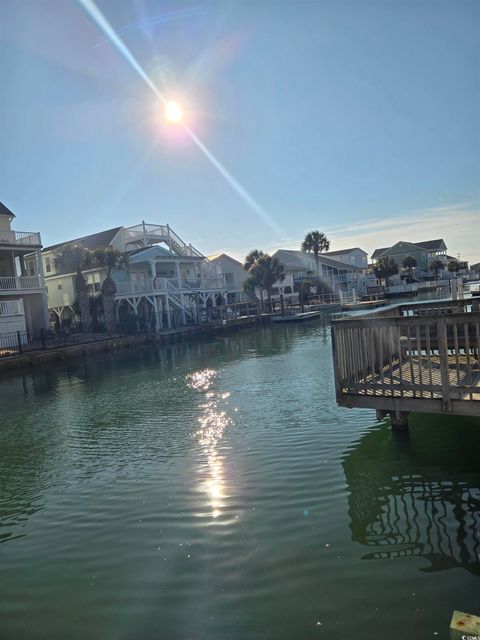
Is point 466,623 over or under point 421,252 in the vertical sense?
under

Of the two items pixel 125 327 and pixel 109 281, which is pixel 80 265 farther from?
pixel 125 327

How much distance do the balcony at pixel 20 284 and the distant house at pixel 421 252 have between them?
76321 mm

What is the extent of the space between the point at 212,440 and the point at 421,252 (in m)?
101

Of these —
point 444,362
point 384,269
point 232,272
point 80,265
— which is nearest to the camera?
point 444,362

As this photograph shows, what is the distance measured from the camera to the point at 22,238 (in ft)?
117

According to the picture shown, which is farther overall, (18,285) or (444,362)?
(18,285)

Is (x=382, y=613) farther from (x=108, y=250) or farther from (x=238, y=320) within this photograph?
(x=238, y=320)

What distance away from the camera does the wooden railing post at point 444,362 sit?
6.33m

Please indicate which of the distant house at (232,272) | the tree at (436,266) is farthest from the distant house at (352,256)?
the distant house at (232,272)

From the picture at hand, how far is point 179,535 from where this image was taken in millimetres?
5832

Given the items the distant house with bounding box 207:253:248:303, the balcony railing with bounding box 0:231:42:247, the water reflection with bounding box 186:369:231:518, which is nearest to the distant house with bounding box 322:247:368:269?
the distant house with bounding box 207:253:248:303

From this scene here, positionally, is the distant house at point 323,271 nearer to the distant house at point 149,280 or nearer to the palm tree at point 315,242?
the palm tree at point 315,242

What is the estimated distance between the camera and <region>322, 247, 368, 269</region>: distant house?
99312mm

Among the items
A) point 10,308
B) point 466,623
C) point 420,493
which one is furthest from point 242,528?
point 10,308
